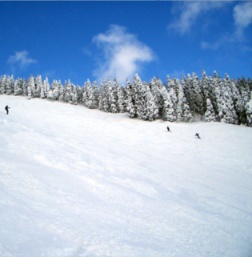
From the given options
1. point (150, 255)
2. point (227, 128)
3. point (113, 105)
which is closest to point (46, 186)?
point (150, 255)

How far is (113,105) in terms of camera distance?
78.8 m

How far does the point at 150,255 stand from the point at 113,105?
72209 mm

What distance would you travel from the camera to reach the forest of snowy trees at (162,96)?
212ft

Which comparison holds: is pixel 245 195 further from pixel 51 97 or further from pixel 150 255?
pixel 51 97

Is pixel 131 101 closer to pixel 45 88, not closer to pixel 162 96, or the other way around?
pixel 162 96

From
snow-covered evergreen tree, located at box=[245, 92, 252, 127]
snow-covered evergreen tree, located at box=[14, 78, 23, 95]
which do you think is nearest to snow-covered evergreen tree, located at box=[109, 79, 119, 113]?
snow-covered evergreen tree, located at box=[245, 92, 252, 127]

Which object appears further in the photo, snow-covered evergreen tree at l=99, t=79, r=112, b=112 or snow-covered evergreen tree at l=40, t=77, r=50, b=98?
snow-covered evergreen tree at l=40, t=77, r=50, b=98

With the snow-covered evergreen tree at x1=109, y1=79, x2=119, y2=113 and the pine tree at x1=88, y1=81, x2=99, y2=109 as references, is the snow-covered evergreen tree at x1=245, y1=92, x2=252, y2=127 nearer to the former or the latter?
the snow-covered evergreen tree at x1=109, y1=79, x2=119, y2=113

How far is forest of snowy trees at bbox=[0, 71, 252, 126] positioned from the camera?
6462 centimetres

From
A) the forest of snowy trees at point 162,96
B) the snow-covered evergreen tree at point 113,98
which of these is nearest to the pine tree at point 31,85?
the forest of snowy trees at point 162,96

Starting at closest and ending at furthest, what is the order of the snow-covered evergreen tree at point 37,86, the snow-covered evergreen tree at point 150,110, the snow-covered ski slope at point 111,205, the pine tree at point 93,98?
the snow-covered ski slope at point 111,205, the snow-covered evergreen tree at point 150,110, the pine tree at point 93,98, the snow-covered evergreen tree at point 37,86

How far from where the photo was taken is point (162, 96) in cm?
7044

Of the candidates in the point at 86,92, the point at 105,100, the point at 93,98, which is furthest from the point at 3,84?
the point at 105,100

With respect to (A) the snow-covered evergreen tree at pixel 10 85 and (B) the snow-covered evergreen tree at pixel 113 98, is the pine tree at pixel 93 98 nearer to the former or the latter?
(B) the snow-covered evergreen tree at pixel 113 98
